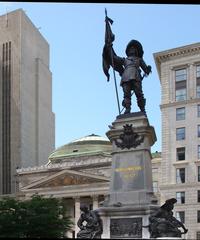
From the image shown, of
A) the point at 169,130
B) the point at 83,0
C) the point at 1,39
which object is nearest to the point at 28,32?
the point at 1,39

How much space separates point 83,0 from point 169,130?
76516 millimetres

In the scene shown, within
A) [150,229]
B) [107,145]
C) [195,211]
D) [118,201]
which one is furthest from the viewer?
[107,145]

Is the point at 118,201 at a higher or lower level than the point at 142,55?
lower

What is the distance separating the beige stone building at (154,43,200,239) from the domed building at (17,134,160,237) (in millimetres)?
11662

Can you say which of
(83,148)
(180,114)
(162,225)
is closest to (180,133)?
(180,114)

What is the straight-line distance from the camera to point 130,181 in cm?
1988

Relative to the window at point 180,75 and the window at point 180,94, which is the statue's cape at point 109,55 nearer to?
the window at point 180,94

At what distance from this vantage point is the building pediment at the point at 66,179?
328 ft

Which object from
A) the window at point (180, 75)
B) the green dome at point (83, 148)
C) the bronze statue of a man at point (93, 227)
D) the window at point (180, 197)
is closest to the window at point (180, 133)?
the window at point (180, 75)

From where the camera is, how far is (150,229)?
18.5m

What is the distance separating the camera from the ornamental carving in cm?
2038

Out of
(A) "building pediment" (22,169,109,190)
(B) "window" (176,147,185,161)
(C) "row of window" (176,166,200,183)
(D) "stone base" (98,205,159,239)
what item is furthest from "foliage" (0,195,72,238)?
(A) "building pediment" (22,169,109,190)

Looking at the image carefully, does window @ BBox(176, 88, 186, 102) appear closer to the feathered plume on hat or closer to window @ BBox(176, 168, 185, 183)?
window @ BBox(176, 168, 185, 183)

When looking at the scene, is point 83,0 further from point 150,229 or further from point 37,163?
point 37,163
